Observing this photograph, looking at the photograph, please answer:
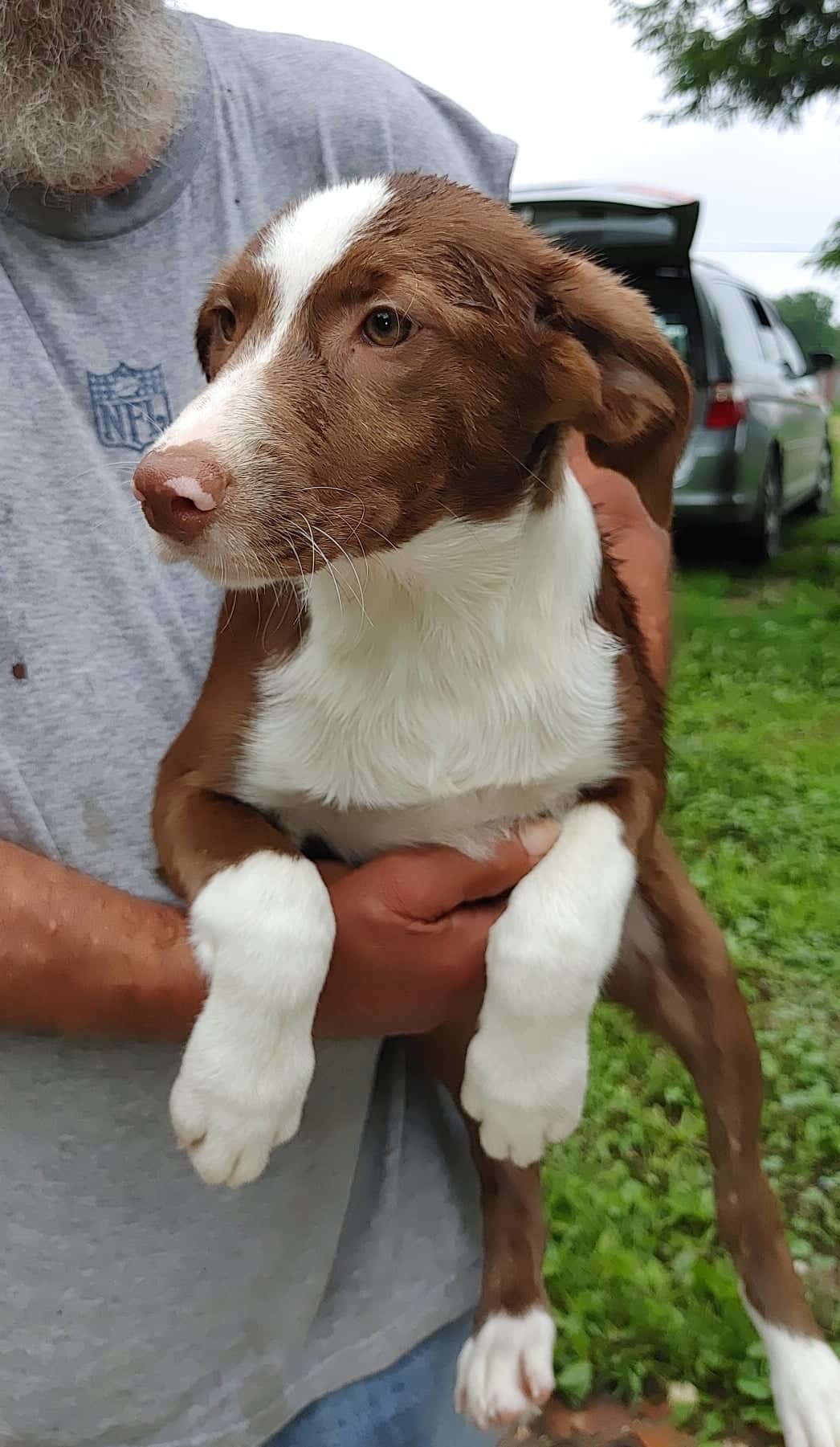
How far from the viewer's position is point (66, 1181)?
1.44 m

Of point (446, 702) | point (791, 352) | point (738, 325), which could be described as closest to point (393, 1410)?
point (446, 702)

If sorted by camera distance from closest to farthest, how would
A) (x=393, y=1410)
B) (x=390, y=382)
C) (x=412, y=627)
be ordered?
(x=390, y=382)
(x=412, y=627)
(x=393, y=1410)

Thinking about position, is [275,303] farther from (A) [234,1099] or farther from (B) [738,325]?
(B) [738,325]

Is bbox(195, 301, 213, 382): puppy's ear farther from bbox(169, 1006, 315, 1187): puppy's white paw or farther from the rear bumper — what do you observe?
the rear bumper

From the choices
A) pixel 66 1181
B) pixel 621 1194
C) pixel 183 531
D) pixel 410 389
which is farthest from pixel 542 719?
pixel 621 1194

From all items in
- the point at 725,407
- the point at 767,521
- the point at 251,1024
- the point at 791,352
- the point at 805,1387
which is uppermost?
the point at 251,1024

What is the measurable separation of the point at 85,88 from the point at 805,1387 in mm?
1963

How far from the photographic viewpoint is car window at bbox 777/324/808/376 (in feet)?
31.2

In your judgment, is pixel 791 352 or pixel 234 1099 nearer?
pixel 234 1099

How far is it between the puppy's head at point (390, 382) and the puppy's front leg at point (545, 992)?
1.37 feet

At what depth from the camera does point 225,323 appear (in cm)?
142

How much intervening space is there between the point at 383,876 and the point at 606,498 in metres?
0.82

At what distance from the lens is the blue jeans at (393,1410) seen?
5.35 ft

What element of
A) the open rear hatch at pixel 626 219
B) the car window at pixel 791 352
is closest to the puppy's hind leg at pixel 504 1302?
the open rear hatch at pixel 626 219
